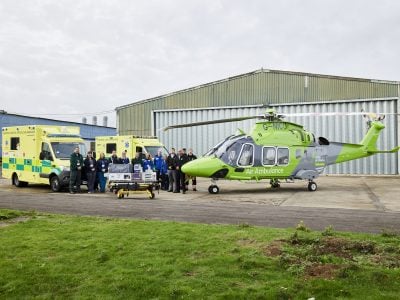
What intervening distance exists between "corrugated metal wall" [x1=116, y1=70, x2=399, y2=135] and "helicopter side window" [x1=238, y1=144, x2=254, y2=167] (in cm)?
1261

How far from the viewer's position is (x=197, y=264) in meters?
5.83

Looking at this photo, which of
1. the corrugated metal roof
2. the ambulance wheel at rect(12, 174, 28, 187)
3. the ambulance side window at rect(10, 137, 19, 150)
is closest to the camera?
the ambulance side window at rect(10, 137, 19, 150)

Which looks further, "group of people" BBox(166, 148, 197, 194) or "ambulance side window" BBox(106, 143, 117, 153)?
"ambulance side window" BBox(106, 143, 117, 153)

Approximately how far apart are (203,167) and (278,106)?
1418 cm

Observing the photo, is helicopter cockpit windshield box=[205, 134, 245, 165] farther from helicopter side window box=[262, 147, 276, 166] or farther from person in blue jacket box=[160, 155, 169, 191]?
person in blue jacket box=[160, 155, 169, 191]

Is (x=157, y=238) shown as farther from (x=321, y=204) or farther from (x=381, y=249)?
(x=321, y=204)

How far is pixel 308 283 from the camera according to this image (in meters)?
5.00

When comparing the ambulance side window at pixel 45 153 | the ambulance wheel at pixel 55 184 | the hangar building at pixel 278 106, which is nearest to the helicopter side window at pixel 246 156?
the ambulance wheel at pixel 55 184

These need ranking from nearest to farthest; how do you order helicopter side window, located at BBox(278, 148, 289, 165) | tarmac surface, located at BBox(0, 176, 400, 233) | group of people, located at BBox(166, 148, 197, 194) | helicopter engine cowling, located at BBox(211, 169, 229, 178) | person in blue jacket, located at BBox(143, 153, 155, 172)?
tarmac surface, located at BBox(0, 176, 400, 233), helicopter engine cowling, located at BBox(211, 169, 229, 178), group of people, located at BBox(166, 148, 197, 194), helicopter side window, located at BBox(278, 148, 289, 165), person in blue jacket, located at BBox(143, 153, 155, 172)

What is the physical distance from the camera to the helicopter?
53.4 feet

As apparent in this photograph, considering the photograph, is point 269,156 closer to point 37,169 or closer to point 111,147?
point 111,147

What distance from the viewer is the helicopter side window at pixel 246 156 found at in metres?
16.6

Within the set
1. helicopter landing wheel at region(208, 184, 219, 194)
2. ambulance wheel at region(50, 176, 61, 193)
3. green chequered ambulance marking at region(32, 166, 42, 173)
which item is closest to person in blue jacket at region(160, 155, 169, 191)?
helicopter landing wheel at region(208, 184, 219, 194)

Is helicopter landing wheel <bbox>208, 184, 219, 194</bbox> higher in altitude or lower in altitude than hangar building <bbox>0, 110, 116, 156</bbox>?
lower
